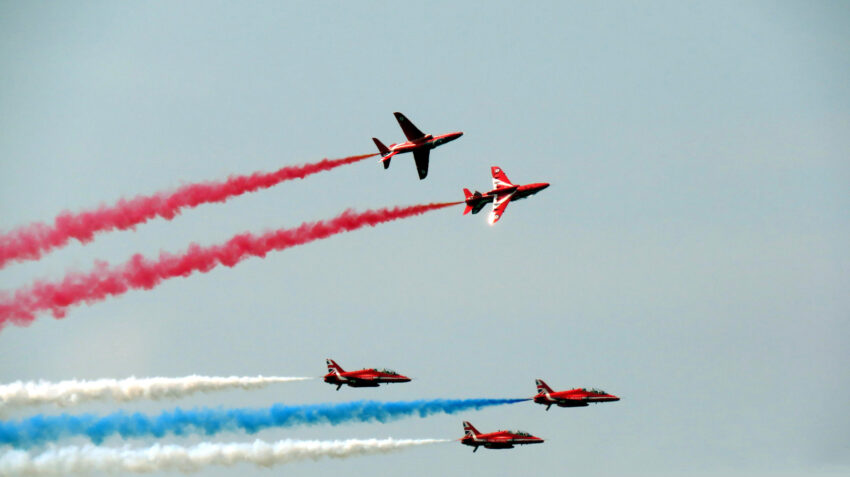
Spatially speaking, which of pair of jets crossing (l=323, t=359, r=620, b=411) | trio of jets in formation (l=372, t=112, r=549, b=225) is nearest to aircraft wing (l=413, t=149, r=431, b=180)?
trio of jets in formation (l=372, t=112, r=549, b=225)

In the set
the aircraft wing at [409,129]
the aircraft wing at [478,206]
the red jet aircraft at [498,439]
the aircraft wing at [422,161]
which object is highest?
the aircraft wing at [409,129]

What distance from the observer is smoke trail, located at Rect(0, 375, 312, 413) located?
9962 centimetres

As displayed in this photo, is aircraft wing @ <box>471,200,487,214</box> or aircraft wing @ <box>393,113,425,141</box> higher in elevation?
aircraft wing @ <box>393,113,425,141</box>

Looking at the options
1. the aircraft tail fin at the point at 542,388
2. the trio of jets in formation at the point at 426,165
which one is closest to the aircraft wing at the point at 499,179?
the trio of jets in formation at the point at 426,165

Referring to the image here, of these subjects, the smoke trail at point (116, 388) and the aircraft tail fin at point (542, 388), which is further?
the aircraft tail fin at point (542, 388)

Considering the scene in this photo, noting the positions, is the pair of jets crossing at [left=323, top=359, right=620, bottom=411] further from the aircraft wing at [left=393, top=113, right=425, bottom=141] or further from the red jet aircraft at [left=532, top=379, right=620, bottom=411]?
the aircraft wing at [left=393, top=113, right=425, bottom=141]

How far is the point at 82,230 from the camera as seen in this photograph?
106312mm

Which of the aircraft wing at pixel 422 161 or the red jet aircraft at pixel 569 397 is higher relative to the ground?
the aircraft wing at pixel 422 161

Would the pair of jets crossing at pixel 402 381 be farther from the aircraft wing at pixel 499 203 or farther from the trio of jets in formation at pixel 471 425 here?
the aircraft wing at pixel 499 203

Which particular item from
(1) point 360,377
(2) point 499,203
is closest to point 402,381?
(1) point 360,377

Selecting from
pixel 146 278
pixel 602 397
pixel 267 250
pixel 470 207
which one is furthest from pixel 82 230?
pixel 602 397

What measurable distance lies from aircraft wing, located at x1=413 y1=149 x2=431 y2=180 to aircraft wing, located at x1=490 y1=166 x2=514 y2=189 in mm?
5705

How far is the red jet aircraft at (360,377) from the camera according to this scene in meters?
114

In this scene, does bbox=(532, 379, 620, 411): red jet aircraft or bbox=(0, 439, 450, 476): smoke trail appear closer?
bbox=(0, 439, 450, 476): smoke trail
